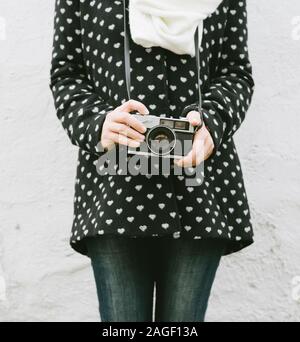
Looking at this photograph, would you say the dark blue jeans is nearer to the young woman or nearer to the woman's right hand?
the young woman

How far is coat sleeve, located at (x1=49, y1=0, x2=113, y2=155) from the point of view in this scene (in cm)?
84

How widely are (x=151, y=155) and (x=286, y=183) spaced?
766mm

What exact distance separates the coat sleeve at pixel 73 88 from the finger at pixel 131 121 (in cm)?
4

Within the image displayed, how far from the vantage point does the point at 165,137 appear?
801mm

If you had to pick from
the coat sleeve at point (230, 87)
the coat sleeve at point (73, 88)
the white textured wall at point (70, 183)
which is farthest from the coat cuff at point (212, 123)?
the white textured wall at point (70, 183)

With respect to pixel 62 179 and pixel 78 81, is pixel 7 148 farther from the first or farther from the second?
pixel 78 81

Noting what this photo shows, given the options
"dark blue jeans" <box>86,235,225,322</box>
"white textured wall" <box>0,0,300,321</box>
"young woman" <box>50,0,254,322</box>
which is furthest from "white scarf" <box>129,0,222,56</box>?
"white textured wall" <box>0,0,300,321</box>

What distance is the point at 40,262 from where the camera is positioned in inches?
59.1

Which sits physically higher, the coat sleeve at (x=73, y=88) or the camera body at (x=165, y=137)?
the coat sleeve at (x=73, y=88)

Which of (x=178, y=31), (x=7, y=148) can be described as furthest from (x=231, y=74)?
(x=7, y=148)

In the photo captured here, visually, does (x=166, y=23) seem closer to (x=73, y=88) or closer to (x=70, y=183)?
(x=73, y=88)

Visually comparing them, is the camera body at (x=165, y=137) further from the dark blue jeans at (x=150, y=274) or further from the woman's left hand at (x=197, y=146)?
the dark blue jeans at (x=150, y=274)

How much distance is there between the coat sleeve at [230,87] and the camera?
861 millimetres

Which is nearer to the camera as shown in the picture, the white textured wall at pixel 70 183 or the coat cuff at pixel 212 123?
the coat cuff at pixel 212 123
